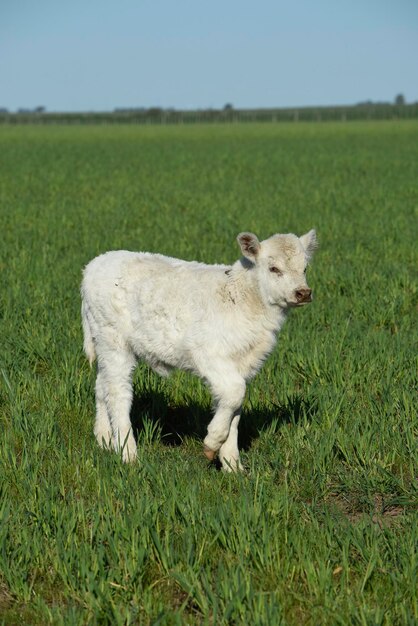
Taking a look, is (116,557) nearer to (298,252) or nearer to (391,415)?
(298,252)

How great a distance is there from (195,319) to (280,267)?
670 millimetres

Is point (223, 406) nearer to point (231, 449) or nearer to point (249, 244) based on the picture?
point (231, 449)

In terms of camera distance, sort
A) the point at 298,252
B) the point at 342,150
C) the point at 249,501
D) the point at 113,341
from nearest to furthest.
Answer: the point at 249,501 → the point at 298,252 → the point at 113,341 → the point at 342,150

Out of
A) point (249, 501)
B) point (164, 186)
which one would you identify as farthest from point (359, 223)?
point (249, 501)

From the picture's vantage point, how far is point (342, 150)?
134ft

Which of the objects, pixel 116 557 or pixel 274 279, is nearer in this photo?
pixel 116 557

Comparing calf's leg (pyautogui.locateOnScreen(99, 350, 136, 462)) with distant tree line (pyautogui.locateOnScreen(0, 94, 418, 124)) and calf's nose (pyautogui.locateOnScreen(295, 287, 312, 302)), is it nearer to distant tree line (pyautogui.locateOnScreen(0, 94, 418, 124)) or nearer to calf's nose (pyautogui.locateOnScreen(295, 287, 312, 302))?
calf's nose (pyautogui.locateOnScreen(295, 287, 312, 302))

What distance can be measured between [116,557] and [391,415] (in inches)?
109

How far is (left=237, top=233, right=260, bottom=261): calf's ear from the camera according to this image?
18.9 ft

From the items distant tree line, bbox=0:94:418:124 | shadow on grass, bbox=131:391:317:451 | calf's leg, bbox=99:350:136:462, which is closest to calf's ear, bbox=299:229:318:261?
shadow on grass, bbox=131:391:317:451

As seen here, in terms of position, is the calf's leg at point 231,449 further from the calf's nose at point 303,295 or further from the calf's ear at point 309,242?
the calf's ear at point 309,242

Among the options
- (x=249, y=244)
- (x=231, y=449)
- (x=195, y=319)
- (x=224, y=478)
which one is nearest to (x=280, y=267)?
(x=249, y=244)

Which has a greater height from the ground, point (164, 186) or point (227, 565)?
point (227, 565)

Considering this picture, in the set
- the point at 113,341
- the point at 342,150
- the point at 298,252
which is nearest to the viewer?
the point at 298,252
